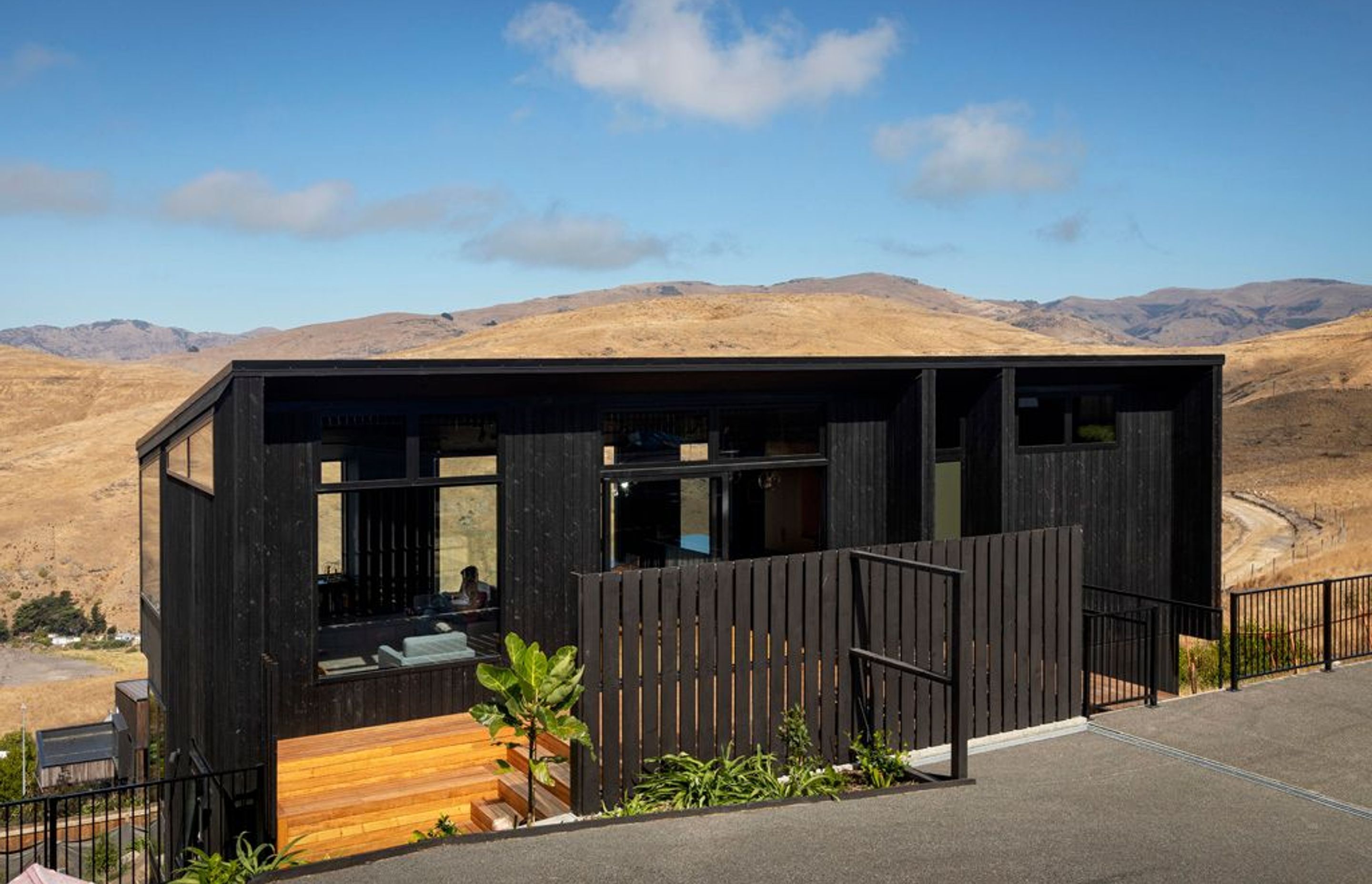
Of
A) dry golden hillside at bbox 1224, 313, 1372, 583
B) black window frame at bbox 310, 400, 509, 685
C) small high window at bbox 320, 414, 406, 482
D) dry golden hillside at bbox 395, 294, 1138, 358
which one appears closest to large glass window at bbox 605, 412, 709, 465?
black window frame at bbox 310, 400, 509, 685

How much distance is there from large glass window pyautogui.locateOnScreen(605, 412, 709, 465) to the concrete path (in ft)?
15.3

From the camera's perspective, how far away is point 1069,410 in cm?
1592

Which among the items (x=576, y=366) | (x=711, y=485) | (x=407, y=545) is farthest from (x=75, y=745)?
(x=576, y=366)

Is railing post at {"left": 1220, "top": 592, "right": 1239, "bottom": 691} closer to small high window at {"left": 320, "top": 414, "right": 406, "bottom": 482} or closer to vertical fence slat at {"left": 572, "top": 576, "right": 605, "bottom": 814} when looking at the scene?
vertical fence slat at {"left": 572, "top": 576, "right": 605, "bottom": 814}

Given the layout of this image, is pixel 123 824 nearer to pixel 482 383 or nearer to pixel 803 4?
pixel 482 383

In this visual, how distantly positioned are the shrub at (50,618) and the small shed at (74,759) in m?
38.4

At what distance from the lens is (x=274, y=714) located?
10125 millimetres

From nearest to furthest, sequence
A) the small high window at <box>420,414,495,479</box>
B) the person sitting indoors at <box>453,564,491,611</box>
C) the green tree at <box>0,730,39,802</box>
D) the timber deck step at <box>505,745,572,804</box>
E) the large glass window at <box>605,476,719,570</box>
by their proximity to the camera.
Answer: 1. the timber deck step at <box>505,745,572,804</box>
2. the small high window at <box>420,414,495,479</box>
3. the person sitting indoors at <box>453,564,491,611</box>
4. the large glass window at <box>605,476,719,570</box>
5. the green tree at <box>0,730,39,802</box>

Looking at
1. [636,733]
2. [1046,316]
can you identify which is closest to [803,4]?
[636,733]

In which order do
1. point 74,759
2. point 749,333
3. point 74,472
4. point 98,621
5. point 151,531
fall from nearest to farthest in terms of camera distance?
point 151,531
point 74,759
point 98,621
point 74,472
point 749,333

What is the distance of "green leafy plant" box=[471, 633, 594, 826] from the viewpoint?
26.8ft

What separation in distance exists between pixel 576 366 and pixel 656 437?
5.34 feet

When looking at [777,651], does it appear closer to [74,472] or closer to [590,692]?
[590,692]

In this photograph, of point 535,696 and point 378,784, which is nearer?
point 535,696
